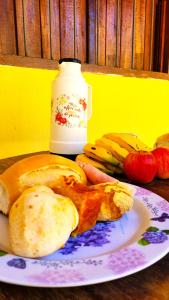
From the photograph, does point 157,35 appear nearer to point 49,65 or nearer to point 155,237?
point 49,65

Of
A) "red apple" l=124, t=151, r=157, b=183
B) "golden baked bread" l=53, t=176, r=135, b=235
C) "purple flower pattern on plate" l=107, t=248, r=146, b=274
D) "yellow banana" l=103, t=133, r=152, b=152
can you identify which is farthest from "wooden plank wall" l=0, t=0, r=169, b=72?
"purple flower pattern on plate" l=107, t=248, r=146, b=274

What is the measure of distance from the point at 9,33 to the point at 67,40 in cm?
30

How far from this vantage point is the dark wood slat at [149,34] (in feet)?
5.49

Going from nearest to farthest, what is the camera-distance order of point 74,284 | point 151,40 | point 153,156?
point 74,284 < point 153,156 < point 151,40

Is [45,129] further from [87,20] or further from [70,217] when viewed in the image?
[70,217]

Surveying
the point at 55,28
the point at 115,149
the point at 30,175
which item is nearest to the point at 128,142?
the point at 115,149

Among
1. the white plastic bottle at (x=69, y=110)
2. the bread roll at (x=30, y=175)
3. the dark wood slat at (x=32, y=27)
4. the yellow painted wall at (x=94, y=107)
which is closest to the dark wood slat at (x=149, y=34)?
the yellow painted wall at (x=94, y=107)

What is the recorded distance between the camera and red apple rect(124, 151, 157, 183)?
65 cm

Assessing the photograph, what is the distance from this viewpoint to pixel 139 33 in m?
1.67

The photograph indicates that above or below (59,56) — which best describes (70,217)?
below

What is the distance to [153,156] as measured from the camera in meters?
0.68

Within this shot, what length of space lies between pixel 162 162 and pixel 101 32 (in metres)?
1.02

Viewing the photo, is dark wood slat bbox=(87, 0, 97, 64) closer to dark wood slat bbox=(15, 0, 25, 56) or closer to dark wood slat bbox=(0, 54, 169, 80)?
dark wood slat bbox=(0, 54, 169, 80)

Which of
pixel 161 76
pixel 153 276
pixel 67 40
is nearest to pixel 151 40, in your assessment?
pixel 161 76
